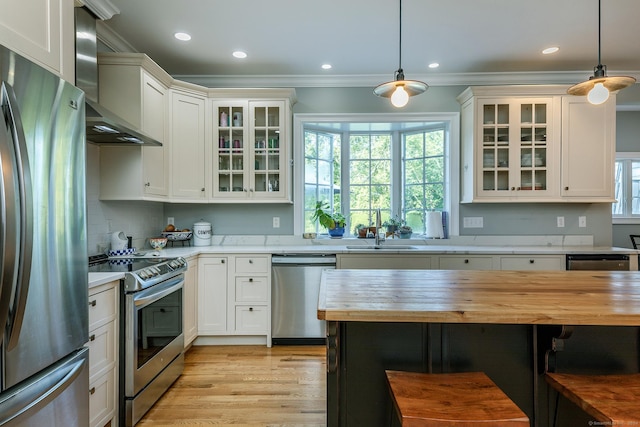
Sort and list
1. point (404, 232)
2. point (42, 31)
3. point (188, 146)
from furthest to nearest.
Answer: point (404, 232) < point (188, 146) < point (42, 31)

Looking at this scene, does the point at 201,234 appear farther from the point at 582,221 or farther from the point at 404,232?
the point at 582,221

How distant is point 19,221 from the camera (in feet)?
3.36

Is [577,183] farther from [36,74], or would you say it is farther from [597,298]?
[36,74]

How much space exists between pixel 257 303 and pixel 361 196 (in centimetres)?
170

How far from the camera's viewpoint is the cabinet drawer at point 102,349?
5.52ft

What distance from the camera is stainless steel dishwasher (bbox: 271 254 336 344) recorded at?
309cm

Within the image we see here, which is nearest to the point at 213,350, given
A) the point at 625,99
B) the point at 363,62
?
the point at 363,62

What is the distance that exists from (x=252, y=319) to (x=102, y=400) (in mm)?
1422

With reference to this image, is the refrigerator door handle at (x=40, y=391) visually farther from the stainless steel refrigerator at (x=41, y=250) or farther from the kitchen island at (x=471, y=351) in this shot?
the kitchen island at (x=471, y=351)

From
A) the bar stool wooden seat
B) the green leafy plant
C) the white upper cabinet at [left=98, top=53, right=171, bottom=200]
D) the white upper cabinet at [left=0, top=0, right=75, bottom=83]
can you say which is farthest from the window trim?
the bar stool wooden seat

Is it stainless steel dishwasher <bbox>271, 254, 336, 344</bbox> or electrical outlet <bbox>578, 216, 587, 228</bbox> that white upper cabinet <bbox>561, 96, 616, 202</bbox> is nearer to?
electrical outlet <bbox>578, 216, 587, 228</bbox>

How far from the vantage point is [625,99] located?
3576 mm

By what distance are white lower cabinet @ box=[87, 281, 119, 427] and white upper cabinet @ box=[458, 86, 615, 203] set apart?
3.12 m

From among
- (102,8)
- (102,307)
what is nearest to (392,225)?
(102,307)
